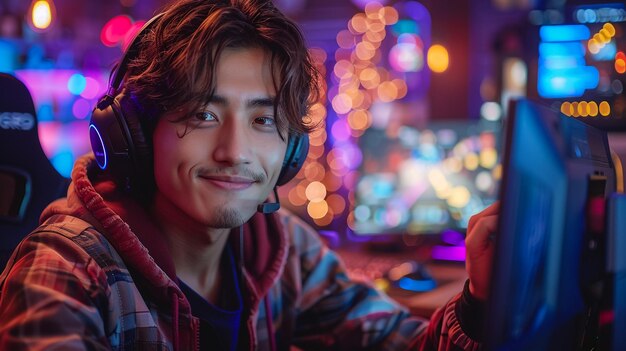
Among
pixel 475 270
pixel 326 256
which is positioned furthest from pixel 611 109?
pixel 475 270

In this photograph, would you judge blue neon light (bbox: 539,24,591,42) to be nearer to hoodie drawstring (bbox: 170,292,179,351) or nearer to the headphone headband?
the headphone headband

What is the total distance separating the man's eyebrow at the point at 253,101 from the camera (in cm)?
118

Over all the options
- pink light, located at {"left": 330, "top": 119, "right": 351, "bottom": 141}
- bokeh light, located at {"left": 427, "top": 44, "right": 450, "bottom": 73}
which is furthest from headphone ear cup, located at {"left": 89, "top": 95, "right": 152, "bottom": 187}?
pink light, located at {"left": 330, "top": 119, "right": 351, "bottom": 141}

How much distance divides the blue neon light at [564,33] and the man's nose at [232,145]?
62.7 inches

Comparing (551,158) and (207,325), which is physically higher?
(551,158)

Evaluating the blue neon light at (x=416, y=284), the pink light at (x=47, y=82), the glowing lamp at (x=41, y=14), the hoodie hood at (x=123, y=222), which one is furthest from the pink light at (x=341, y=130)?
the hoodie hood at (x=123, y=222)

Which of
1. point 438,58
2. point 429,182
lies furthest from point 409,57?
point 429,182

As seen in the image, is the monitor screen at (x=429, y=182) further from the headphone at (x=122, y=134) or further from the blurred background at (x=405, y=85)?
the headphone at (x=122, y=134)

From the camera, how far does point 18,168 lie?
1.36m

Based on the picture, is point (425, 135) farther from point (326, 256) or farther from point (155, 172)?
point (155, 172)

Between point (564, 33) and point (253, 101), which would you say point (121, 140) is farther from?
point (564, 33)

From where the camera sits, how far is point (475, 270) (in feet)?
3.28

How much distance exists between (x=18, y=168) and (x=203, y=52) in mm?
482

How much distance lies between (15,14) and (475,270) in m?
5.13
